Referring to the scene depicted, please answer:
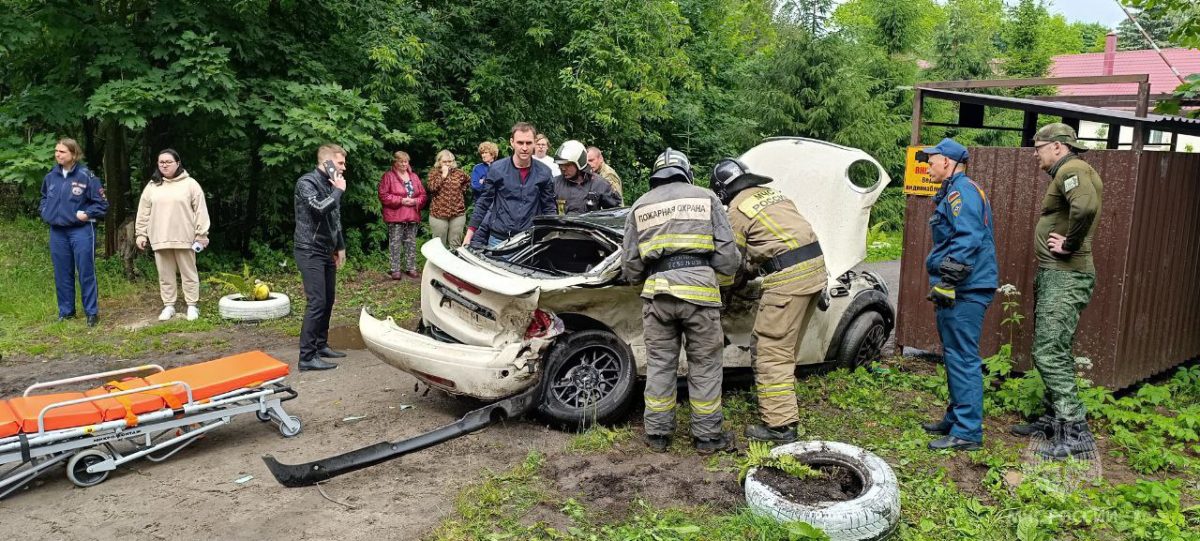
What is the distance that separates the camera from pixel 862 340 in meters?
6.25

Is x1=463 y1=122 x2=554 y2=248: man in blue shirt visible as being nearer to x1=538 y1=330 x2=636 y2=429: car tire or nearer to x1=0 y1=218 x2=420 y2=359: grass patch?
x1=0 y1=218 x2=420 y2=359: grass patch

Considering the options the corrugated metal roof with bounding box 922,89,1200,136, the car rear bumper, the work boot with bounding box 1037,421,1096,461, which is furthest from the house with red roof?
the car rear bumper

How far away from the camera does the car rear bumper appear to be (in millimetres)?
4828

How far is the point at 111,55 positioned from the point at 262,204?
3.12 m

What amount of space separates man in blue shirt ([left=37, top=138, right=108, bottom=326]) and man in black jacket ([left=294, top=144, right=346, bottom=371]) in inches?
116

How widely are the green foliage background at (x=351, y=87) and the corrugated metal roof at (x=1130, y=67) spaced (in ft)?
47.0

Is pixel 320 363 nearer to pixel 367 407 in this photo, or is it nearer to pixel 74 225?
pixel 367 407

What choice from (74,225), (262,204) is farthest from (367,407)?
(262,204)

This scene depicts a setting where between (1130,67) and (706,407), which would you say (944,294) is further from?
(1130,67)

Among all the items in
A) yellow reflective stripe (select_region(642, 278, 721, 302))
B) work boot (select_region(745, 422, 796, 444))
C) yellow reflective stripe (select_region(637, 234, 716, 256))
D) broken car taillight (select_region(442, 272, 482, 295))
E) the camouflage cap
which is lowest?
work boot (select_region(745, 422, 796, 444))

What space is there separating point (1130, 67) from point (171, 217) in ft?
114

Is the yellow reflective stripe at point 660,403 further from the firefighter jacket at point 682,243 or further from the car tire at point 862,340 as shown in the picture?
the car tire at point 862,340

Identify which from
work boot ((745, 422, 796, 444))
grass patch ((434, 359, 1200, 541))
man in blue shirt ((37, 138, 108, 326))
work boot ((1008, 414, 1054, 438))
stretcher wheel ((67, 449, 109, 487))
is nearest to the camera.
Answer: grass patch ((434, 359, 1200, 541))

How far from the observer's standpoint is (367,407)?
229 inches
